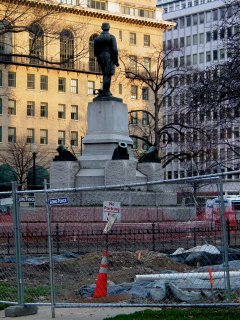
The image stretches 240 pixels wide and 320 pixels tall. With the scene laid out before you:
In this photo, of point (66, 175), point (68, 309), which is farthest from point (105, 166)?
point (68, 309)

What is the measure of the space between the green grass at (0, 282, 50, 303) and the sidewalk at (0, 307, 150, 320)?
810 millimetres

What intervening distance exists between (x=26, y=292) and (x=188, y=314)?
4361 mm

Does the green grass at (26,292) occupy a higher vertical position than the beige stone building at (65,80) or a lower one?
lower

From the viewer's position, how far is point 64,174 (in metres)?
33.2

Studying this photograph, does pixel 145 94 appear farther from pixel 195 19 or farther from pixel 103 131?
pixel 103 131

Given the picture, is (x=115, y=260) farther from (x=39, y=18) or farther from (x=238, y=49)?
(x=39, y=18)

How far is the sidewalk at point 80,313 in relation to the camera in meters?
13.6

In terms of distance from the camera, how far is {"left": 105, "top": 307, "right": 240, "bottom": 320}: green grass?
1222cm

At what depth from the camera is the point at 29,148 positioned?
96438 mm

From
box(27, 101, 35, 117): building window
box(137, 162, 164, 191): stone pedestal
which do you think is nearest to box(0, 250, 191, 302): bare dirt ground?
box(137, 162, 164, 191): stone pedestal

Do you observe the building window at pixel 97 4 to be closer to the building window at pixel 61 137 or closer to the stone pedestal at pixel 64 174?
the building window at pixel 61 137

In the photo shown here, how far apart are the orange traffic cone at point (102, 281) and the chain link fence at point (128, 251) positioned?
0.05 ft

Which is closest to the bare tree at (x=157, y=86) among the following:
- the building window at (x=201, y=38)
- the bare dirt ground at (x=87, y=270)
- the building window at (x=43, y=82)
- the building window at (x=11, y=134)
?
the building window at (x=43, y=82)

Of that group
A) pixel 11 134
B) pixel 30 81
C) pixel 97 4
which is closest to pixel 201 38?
pixel 97 4
